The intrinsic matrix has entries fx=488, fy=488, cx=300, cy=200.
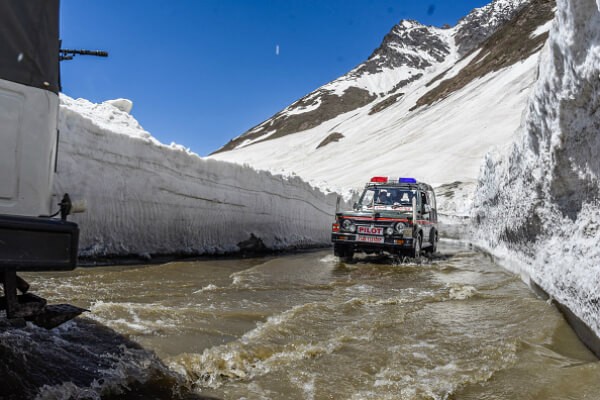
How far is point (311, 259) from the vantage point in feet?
35.5

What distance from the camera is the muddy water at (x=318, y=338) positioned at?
10.2ft

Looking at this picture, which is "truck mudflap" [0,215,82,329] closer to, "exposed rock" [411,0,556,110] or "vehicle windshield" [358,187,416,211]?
"vehicle windshield" [358,187,416,211]

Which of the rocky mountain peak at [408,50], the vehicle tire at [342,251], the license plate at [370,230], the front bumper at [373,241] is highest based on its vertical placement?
the rocky mountain peak at [408,50]

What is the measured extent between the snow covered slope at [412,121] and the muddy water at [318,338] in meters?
11.1

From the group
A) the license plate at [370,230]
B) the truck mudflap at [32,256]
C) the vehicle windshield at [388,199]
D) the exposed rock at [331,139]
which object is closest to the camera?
the truck mudflap at [32,256]

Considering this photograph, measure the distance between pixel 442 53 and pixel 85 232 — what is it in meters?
139

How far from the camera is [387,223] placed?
9.70 m

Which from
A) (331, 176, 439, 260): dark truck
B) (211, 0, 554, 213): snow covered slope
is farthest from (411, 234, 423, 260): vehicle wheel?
(211, 0, 554, 213): snow covered slope

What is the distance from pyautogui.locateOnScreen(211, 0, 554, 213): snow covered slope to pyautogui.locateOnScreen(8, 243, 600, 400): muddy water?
11084 millimetres

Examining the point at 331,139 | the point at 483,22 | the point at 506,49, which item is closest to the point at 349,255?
the point at 331,139

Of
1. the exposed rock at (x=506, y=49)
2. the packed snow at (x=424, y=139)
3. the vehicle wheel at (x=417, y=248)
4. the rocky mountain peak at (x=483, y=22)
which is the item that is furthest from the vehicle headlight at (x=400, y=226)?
the rocky mountain peak at (x=483, y=22)

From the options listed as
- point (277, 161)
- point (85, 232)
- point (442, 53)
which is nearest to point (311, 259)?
point (85, 232)

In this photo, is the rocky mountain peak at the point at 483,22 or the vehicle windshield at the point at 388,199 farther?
the rocky mountain peak at the point at 483,22

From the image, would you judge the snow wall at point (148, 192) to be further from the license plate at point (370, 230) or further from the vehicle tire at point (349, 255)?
the license plate at point (370, 230)
